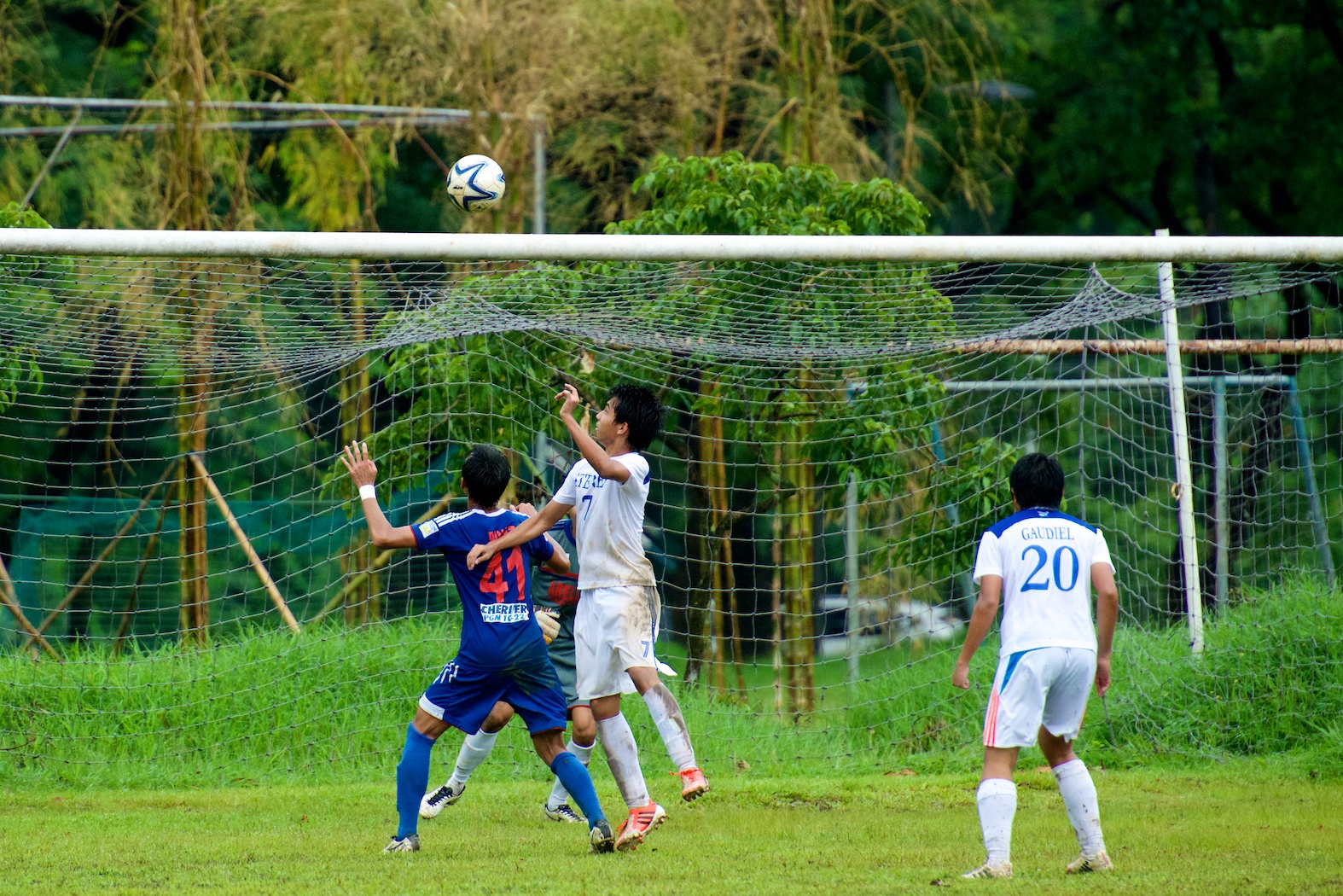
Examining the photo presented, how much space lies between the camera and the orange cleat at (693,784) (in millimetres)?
5352

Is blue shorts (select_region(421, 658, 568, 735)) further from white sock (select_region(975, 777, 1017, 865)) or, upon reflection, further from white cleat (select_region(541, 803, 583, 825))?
white sock (select_region(975, 777, 1017, 865))

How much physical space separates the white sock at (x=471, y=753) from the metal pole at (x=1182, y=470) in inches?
170

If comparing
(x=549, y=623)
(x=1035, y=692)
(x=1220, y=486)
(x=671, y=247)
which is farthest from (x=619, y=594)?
(x=1220, y=486)

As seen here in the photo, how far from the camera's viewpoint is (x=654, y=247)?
22.5 feet

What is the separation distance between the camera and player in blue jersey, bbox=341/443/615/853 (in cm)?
522

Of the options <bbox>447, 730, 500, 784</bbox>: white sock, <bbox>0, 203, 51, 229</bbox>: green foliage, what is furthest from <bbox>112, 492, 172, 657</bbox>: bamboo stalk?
<bbox>447, 730, 500, 784</bbox>: white sock

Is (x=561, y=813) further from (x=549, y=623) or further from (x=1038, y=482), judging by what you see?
(x=1038, y=482)

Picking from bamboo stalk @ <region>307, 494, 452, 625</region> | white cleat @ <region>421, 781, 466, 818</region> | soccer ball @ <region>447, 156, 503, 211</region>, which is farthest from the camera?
bamboo stalk @ <region>307, 494, 452, 625</region>

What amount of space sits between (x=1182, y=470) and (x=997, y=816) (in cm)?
398

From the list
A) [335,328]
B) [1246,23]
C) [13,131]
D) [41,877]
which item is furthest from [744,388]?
[1246,23]

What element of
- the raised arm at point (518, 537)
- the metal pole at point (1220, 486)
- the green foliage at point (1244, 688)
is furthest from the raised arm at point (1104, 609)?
the metal pole at point (1220, 486)

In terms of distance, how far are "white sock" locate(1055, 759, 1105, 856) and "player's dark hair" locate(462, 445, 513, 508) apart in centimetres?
240

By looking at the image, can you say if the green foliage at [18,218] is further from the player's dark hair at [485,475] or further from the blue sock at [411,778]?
the blue sock at [411,778]

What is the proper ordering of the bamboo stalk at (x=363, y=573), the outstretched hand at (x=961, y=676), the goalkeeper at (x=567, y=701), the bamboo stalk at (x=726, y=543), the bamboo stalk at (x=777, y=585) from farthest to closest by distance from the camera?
the bamboo stalk at (x=726, y=543)
the bamboo stalk at (x=363, y=573)
the bamboo stalk at (x=777, y=585)
the goalkeeper at (x=567, y=701)
the outstretched hand at (x=961, y=676)
